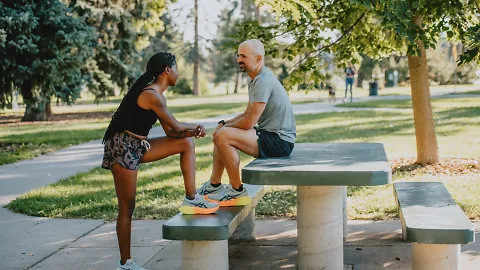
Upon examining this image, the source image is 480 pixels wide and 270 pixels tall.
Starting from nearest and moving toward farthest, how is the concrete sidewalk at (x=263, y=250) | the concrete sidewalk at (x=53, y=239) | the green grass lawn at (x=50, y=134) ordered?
the concrete sidewalk at (x=263, y=250), the concrete sidewalk at (x=53, y=239), the green grass lawn at (x=50, y=134)

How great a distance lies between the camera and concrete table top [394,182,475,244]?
179 inches

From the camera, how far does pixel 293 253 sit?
244 inches

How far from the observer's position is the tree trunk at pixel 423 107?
10258mm

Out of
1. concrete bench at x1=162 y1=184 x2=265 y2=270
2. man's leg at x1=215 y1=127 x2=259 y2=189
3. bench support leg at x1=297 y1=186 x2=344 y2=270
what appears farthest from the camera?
bench support leg at x1=297 y1=186 x2=344 y2=270

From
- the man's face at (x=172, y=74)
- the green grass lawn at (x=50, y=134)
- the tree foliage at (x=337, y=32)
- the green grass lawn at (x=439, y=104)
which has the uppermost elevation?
the tree foliage at (x=337, y=32)

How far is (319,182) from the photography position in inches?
190

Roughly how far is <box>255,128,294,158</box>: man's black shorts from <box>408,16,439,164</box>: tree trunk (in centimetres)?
510

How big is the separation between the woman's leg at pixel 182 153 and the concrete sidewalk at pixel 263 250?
97 cm

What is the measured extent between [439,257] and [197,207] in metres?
1.79

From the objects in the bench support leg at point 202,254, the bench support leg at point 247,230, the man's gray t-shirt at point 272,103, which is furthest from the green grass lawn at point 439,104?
the bench support leg at point 202,254

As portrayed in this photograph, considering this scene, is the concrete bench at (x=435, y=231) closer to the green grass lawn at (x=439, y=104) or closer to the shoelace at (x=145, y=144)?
the shoelace at (x=145, y=144)

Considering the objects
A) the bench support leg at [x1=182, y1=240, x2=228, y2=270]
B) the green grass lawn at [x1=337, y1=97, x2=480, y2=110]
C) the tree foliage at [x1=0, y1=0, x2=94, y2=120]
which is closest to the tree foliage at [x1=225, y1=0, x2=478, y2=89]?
the bench support leg at [x1=182, y1=240, x2=228, y2=270]

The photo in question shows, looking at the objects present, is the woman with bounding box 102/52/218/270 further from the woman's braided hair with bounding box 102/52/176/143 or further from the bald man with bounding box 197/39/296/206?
the bald man with bounding box 197/39/296/206

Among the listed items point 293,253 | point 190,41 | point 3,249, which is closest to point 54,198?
point 3,249
